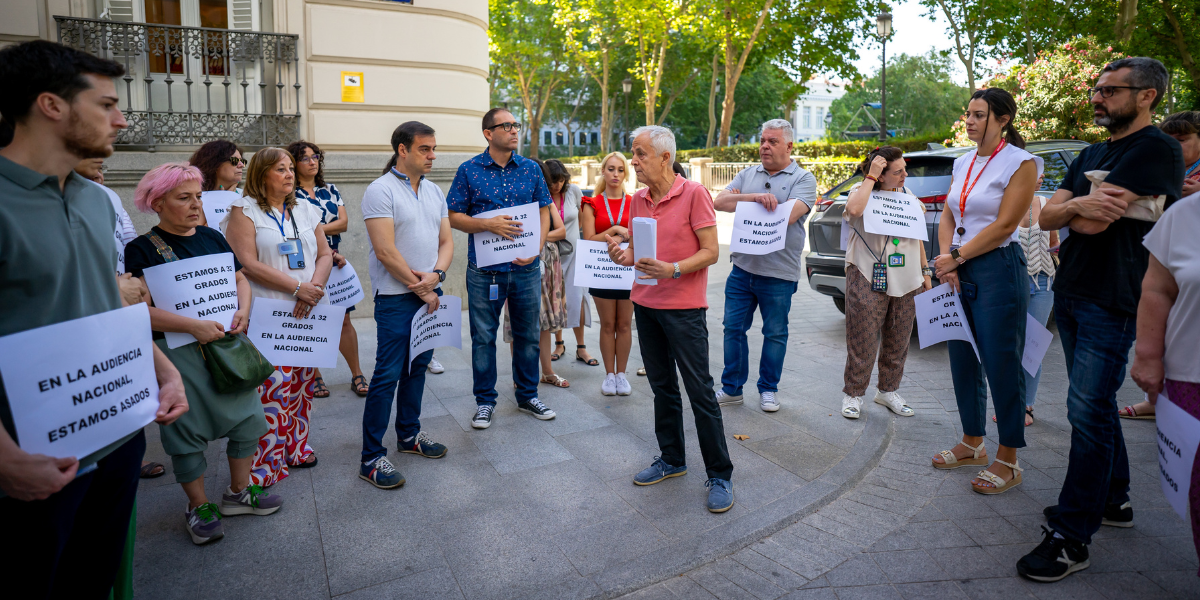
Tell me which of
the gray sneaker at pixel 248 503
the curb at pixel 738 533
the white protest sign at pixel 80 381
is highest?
the white protest sign at pixel 80 381

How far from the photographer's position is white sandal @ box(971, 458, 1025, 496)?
13.5 feet

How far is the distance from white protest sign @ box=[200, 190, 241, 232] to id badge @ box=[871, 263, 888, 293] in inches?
166

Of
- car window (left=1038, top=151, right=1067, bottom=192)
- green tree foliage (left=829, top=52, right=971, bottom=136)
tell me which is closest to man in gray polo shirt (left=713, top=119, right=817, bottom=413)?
car window (left=1038, top=151, right=1067, bottom=192)

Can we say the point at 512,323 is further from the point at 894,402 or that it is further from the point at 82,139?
the point at 82,139

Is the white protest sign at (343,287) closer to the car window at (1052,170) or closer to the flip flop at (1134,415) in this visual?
the flip flop at (1134,415)

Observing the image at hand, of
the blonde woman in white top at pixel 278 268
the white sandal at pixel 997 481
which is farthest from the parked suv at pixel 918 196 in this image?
the blonde woman in white top at pixel 278 268

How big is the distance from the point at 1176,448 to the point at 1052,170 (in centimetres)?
627

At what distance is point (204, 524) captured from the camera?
11.4 feet

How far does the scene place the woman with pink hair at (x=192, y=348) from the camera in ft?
10.8

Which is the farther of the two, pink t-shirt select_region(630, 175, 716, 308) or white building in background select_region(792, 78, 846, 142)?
white building in background select_region(792, 78, 846, 142)

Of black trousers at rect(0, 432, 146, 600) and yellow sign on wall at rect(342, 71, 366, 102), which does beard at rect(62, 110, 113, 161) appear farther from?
yellow sign on wall at rect(342, 71, 366, 102)

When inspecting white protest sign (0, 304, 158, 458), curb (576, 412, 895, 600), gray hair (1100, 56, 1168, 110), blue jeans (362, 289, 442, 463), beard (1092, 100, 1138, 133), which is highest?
gray hair (1100, 56, 1168, 110)

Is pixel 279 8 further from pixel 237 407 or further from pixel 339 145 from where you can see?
pixel 237 407

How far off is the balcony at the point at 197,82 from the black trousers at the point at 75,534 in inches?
263
